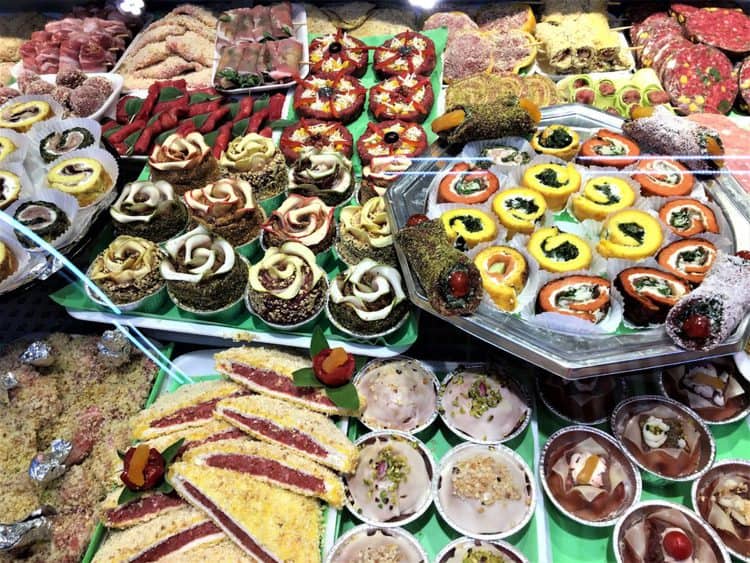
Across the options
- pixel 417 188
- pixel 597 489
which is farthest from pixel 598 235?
pixel 597 489

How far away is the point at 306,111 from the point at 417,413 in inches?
115

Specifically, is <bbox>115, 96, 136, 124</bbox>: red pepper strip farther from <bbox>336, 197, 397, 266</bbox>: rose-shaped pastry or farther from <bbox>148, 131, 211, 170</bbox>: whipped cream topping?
<bbox>336, 197, 397, 266</bbox>: rose-shaped pastry

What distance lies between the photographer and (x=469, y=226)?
3371 mm

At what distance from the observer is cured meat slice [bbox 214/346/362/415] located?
3.24 meters

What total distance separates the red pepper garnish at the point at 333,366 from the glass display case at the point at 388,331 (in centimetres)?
3

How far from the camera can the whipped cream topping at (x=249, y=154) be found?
418cm

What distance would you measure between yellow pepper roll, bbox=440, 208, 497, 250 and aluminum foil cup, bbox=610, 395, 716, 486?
1231mm

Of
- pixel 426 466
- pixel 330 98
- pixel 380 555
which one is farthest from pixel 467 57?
pixel 380 555

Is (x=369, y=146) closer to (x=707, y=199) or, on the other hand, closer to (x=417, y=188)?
(x=417, y=188)

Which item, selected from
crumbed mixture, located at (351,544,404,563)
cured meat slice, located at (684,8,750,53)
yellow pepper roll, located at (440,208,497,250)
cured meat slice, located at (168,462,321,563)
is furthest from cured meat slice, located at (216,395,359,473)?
cured meat slice, located at (684,8,750,53)

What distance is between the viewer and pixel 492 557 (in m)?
2.77

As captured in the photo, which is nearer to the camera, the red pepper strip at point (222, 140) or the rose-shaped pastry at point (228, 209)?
the rose-shaped pastry at point (228, 209)

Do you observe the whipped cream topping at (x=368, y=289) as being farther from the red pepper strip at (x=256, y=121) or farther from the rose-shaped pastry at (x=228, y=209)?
A: the red pepper strip at (x=256, y=121)

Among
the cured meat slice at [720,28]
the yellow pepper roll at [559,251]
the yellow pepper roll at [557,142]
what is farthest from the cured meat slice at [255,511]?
the cured meat slice at [720,28]
